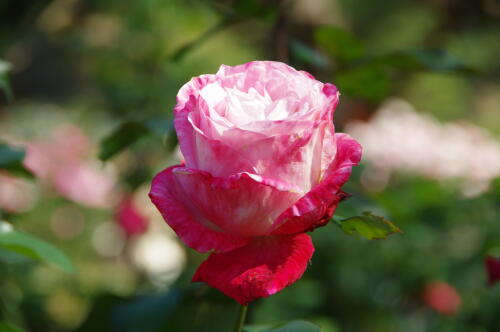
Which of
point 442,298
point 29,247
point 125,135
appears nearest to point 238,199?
point 29,247

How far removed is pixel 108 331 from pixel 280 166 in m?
0.36

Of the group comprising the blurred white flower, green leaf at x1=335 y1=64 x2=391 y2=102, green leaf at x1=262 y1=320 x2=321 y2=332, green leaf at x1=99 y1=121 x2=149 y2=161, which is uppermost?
green leaf at x1=335 y1=64 x2=391 y2=102

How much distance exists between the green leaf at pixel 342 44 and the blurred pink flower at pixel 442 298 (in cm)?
70

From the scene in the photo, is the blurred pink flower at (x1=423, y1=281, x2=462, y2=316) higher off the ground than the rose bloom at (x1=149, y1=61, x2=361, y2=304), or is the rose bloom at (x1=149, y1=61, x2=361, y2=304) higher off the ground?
the rose bloom at (x1=149, y1=61, x2=361, y2=304)

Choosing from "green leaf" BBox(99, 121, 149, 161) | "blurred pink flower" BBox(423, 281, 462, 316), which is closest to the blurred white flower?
"blurred pink flower" BBox(423, 281, 462, 316)

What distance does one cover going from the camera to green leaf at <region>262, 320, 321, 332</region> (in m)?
0.39

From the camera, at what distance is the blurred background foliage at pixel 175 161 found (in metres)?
0.63

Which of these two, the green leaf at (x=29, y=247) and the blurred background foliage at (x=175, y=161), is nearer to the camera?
the green leaf at (x=29, y=247)

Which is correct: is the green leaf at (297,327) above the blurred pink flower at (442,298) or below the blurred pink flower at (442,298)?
above

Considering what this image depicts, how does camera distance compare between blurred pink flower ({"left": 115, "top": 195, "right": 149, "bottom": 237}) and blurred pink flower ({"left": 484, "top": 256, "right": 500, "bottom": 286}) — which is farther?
blurred pink flower ({"left": 115, "top": 195, "right": 149, "bottom": 237})

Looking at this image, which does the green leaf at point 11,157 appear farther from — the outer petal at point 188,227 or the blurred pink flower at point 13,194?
the blurred pink flower at point 13,194

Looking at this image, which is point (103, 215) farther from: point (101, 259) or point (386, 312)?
point (386, 312)

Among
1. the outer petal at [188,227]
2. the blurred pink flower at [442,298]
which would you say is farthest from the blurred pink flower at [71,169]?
the outer petal at [188,227]

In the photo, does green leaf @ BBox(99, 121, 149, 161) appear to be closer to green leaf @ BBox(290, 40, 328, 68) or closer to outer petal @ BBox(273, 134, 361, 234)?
green leaf @ BBox(290, 40, 328, 68)
